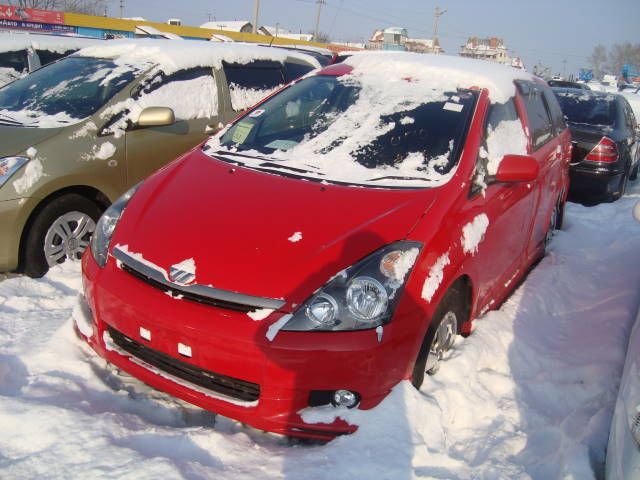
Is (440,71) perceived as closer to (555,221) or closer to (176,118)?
(176,118)

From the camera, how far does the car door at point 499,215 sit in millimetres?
3041

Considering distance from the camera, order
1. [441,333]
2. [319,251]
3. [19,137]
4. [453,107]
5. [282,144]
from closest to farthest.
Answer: [319,251], [441,333], [453,107], [282,144], [19,137]

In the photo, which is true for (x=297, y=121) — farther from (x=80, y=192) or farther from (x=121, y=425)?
(x=121, y=425)

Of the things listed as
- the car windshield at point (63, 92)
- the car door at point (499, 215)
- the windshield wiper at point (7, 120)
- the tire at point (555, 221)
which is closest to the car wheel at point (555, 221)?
the tire at point (555, 221)

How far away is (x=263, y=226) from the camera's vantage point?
Answer: 2.55 metres

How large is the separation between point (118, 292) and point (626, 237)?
4902 millimetres

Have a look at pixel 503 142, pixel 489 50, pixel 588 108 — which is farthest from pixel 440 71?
pixel 489 50

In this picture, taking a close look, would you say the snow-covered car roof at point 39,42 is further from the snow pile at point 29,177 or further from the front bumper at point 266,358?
the front bumper at point 266,358

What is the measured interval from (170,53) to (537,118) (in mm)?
3172

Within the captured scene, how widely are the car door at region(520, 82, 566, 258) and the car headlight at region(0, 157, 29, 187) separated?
11.7ft

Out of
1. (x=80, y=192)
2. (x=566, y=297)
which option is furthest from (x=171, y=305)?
(x=566, y=297)

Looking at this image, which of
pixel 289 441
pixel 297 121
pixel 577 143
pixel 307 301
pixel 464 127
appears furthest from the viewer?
pixel 577 143

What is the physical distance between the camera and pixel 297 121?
3672 millimetres

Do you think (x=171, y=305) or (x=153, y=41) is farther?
(x=153, y=41)
